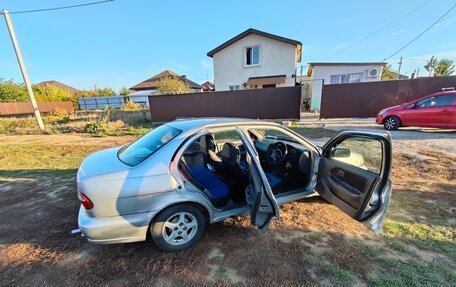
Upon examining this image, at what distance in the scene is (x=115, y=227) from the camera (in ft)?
6.88

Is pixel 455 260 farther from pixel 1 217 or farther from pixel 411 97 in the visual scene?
pixel 411 97

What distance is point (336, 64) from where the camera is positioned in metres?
16.9

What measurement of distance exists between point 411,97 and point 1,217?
16188mm

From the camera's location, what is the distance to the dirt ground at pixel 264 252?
6.76 feet

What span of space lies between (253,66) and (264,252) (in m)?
16.9

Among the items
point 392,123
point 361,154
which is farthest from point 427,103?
point 361,154

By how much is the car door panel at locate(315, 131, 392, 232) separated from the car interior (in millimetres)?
251

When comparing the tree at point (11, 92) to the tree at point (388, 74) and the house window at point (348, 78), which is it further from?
the tree at point (388, 74)

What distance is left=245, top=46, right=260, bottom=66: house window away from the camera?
57.2ft

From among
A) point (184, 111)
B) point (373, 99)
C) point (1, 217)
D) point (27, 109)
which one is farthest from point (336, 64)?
point (27, 109)

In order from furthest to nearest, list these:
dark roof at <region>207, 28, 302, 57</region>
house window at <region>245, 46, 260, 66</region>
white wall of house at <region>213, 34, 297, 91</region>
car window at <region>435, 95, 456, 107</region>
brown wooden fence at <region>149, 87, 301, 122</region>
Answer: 1. house window at <region>245, 46, 260, 66</region>
2. white wall of house at <region>213, 34, 297, 91</region>
3. dark roof at <region>207, 28, 302, 57</region>
4. brown wooden fence at <region>149, 87, 301, 122</region>
5. car window at <region>435, 95, 456, 107</region>

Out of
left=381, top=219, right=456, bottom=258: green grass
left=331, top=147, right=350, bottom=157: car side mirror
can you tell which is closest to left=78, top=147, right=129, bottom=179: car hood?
left=331, top=147, right=350, bottom=157: car side mirror

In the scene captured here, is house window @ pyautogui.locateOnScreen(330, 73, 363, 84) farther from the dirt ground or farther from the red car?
the dirt ground

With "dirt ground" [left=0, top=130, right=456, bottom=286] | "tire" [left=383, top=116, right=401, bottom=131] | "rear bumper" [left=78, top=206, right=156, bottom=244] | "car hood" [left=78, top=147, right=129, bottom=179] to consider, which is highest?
"car hood" [left=78, top=147, right=129, bottom=179]
